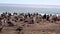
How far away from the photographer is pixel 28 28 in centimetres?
1862

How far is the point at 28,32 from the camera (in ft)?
56.0

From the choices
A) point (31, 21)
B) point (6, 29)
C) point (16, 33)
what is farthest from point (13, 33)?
point (31, 21)

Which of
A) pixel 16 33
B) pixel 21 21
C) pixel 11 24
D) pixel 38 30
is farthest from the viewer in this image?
pixel 21 21

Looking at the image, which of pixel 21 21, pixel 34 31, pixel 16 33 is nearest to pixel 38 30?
pixel 34 31

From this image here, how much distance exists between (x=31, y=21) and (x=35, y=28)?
95.4 inches

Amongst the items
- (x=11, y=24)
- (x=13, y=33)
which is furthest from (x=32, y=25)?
(x=13, y=33)

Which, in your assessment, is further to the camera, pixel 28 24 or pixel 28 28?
pixel 28 24

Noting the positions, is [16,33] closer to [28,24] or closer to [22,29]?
[22,29]

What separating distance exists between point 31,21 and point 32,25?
1116 mm

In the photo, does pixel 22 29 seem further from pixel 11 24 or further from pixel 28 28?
pixel 11 24

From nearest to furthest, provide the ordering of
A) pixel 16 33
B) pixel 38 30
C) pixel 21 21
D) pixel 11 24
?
pixel 16 33
pixel 38 30
pixel 11 24
pixel 21 21

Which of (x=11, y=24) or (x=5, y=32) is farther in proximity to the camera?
(x=11, y=24)

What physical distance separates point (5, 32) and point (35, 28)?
2.78 meters

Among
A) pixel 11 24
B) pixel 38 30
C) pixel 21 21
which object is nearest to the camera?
pixel 38 30
